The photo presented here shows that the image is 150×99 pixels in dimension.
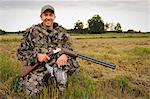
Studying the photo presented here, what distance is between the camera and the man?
429cm

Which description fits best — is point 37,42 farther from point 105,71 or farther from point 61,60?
point 105,71

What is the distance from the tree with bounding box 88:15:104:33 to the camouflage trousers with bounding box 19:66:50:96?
116 cm

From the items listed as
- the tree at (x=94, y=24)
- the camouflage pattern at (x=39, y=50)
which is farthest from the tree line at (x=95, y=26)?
the camouflage pattern at (x=39, y=50)

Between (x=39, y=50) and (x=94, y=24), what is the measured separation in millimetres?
1235

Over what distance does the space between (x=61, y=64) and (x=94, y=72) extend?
135cm

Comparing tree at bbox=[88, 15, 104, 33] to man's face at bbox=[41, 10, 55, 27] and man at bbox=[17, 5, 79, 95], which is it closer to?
man at bbox=[17, 5, 79, 95]

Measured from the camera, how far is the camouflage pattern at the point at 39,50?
170 inches

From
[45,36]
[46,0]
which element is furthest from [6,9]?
[45,36]

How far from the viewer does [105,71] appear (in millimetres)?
5645

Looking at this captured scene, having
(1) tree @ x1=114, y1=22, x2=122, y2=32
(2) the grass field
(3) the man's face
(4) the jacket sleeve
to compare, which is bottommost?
(2) the grass field

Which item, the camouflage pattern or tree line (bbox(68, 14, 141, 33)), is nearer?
the camouflage pattern

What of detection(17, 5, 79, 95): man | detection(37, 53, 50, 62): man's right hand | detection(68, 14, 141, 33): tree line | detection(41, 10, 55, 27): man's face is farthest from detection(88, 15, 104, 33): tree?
detection(37, 53, 50, 62): man's right hand

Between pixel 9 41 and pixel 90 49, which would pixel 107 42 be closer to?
pixel 90 49

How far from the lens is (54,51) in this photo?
171 inches
